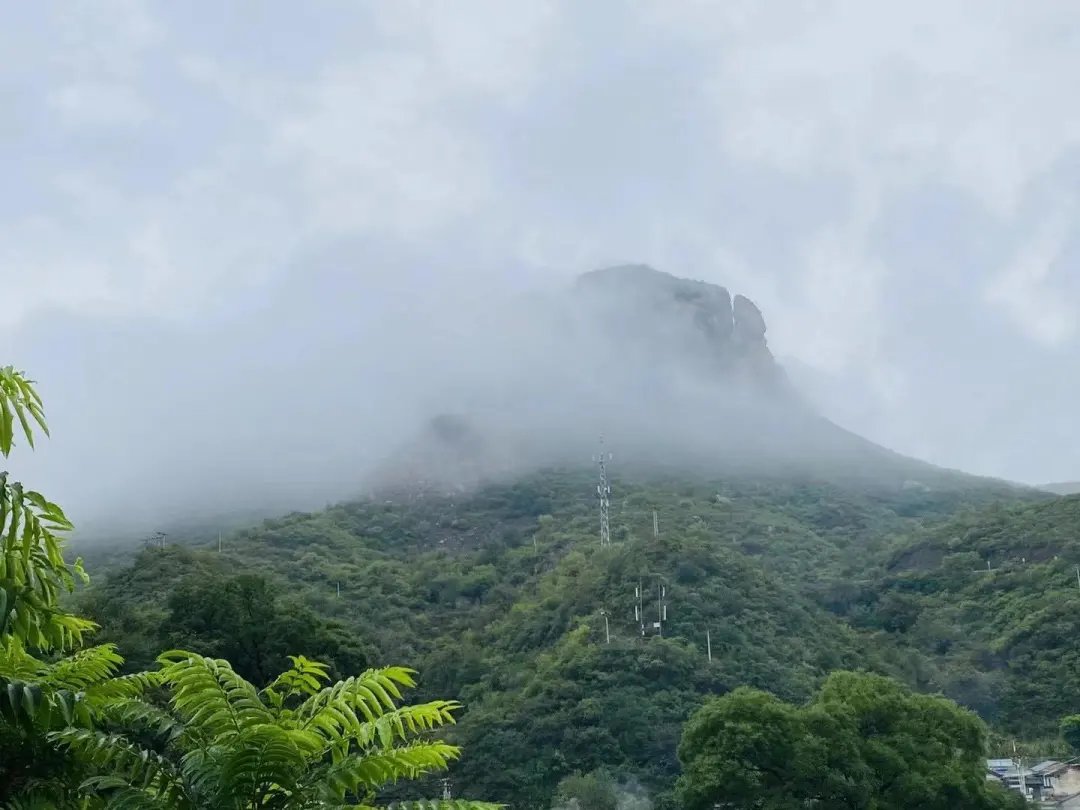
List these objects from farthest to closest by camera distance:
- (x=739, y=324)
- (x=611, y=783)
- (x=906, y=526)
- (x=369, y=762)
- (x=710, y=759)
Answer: (x=739, y=324), (x=906, y=526), (x=611, y=783), (x=710, y=759), (x=369, y=762)

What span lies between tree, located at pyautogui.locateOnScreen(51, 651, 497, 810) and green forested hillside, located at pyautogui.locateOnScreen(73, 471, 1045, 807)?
22.3 metres

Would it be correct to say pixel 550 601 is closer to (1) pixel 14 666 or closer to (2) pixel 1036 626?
(2) pixel 1036 626

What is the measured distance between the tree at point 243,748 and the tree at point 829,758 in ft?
75.7

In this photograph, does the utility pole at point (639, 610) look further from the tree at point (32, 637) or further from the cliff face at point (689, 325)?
the cliff face at point (689, 325)

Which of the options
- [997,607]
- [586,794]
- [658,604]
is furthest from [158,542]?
[997,607]

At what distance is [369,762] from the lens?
6.00 m

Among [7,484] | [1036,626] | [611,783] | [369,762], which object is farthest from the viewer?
[1036,626]

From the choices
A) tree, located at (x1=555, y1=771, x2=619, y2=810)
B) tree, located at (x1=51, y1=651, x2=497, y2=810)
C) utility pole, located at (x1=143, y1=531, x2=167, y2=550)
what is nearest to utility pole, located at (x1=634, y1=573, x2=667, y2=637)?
tree, located at (x1=555, y1=771, x2=619, y2=810)

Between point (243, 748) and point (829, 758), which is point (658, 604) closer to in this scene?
point (829, 758)

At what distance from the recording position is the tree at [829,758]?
27500 mm

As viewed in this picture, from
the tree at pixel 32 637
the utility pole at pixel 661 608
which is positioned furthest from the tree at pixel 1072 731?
the tree at pixel 32 637

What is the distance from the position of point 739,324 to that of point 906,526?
69.8 m

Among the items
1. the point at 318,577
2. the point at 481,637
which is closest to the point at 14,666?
the point at 481,637

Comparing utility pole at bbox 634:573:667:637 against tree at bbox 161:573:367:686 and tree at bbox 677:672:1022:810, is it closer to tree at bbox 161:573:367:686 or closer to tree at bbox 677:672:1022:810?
tree at bbox 677:672:1022:810
